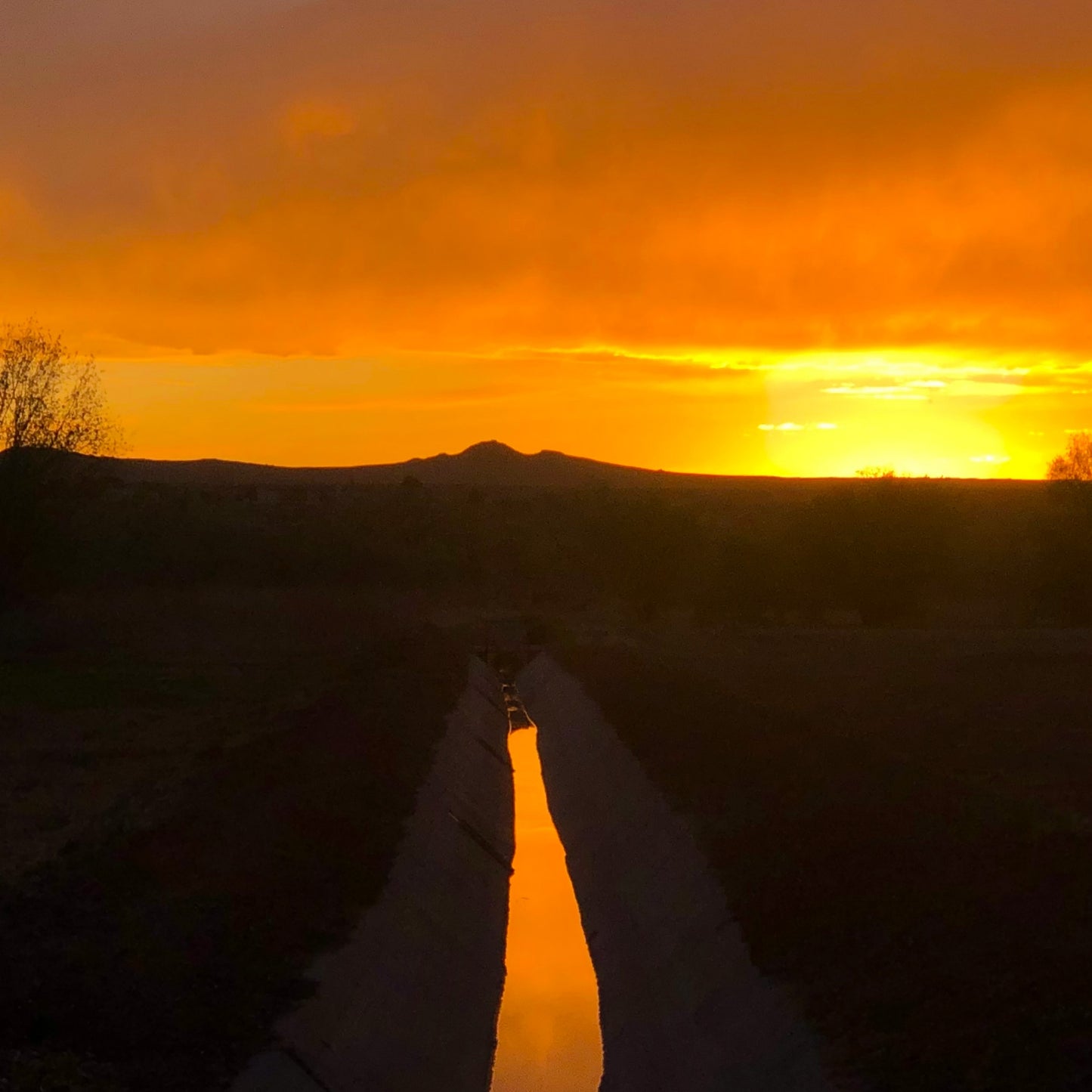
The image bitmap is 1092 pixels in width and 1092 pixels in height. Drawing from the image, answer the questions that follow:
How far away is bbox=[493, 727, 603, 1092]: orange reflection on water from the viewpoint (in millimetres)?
17406

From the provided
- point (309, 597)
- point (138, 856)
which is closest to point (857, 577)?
point (309, 597)

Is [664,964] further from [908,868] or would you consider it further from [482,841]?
[482,841]

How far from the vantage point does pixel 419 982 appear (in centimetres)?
1753

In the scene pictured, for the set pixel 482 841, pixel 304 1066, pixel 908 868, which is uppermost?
pixel 908 868

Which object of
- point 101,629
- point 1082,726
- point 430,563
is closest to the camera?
point 1082,726

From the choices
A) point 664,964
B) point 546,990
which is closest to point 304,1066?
point 664,964

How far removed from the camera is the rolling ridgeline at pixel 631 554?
66.0 metres

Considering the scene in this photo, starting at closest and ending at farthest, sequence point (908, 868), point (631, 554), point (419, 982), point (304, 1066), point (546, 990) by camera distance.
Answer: point (304, 1066)
point (908, 868)
point (419, 982)
point (546, 990)
point (631, 554)

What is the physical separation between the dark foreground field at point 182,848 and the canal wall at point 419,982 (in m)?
0.33

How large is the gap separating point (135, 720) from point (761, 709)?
17509mm

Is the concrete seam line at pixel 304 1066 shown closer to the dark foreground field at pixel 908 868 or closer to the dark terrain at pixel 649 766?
the dark terrain at pixel 649 766

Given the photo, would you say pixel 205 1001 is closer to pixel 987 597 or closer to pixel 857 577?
pixel 857 577

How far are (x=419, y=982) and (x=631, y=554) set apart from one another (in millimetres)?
70758

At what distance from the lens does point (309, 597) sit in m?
92.4
